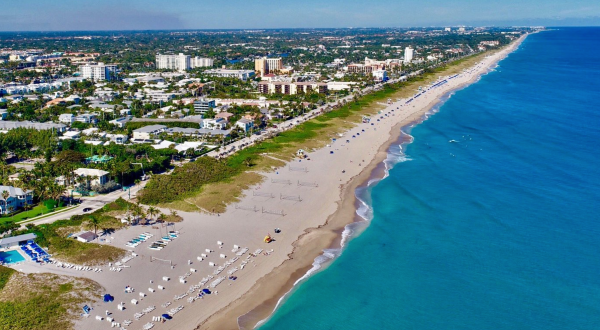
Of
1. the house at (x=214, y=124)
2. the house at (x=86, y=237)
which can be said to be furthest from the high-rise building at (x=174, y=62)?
the house at (x=86, y=237)

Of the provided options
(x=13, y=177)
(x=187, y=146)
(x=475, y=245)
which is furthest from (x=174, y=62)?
(x=475, y=245)

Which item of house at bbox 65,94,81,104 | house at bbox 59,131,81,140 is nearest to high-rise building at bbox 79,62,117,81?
house at bbox 65,94,81,104

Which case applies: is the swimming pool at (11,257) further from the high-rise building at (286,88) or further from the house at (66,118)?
the high-rise building at (286,88)

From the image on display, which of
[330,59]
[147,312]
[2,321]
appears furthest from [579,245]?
[330,59]

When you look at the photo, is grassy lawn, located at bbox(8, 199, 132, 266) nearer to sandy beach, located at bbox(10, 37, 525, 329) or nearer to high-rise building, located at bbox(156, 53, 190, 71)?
sandy beach, located at bbox(10, 37, 525, 329)

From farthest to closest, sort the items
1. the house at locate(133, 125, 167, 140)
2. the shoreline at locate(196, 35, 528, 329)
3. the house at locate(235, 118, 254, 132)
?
the house at locate(235, 118, 254, 132) → the house at locate(133, 125, 167, 140) → the shoreline at locate(196, 35, 528, 329)

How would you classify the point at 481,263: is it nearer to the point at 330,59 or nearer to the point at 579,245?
the point at 579,245

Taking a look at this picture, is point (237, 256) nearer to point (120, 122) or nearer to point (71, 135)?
Result: point (71, 135)
